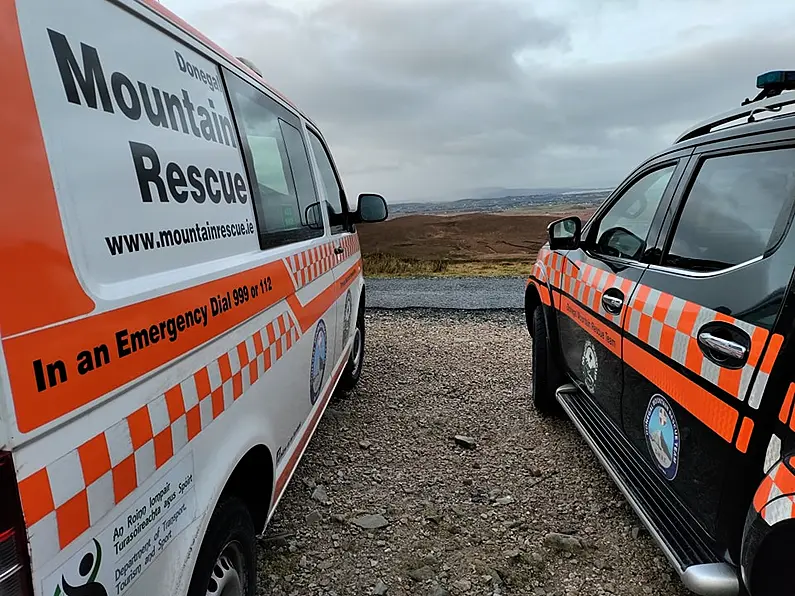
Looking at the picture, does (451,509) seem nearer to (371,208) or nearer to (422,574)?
(422,574)

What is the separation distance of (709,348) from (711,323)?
0.08 m

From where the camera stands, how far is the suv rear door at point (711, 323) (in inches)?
71.6

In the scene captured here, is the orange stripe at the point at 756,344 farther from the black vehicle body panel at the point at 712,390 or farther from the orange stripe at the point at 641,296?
the orange stripe at the point at 641,296

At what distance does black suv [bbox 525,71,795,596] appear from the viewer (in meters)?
1.72

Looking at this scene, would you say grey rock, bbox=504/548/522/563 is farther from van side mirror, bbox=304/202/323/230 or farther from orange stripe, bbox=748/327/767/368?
van side mirror, bbox=304/202/323/230

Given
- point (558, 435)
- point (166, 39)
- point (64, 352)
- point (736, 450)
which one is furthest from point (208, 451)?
point (558, 435)

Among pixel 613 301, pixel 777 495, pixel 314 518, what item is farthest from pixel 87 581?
pixel 613 301

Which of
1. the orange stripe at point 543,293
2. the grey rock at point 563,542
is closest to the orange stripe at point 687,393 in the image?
the grey rock at point 563,542

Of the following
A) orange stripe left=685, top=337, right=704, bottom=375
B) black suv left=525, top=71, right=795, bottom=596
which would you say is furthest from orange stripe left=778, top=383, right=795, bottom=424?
orange stripe left=685, top=337, right=704, bottom=375

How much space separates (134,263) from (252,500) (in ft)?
3.64

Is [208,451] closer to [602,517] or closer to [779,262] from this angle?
[779,262]

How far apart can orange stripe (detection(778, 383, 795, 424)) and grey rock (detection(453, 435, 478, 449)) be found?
7.94ft

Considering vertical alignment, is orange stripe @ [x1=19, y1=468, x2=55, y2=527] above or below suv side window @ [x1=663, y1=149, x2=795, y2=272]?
below

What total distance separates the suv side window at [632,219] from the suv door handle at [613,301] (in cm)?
19
